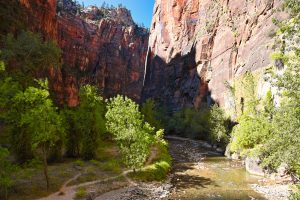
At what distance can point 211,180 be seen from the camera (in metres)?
35.5

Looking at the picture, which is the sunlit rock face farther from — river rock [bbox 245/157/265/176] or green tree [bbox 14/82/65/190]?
green tree [bbox 14/82/65/190]

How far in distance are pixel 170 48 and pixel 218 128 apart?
81.7m

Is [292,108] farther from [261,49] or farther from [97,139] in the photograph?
[261,49]

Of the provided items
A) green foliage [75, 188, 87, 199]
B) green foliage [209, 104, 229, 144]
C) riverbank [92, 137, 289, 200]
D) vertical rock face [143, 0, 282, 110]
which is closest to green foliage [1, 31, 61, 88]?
green foliage [75, 188, 87, 199]

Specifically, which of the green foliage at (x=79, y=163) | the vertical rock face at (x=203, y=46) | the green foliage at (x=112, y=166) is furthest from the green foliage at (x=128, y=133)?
the vertical rock face at (x=203, y=46)

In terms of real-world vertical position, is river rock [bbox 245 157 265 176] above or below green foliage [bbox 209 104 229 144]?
below

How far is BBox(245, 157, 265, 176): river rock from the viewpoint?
124ft

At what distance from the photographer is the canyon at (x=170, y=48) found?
80.8 meters

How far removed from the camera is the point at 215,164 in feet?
155

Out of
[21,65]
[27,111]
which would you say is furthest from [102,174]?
[21,65]

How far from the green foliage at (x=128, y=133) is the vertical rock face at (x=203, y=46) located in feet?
133

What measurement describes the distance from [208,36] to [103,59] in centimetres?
7353

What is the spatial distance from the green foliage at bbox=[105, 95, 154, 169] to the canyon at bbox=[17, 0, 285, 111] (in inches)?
940

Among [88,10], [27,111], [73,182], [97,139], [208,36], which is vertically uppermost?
[88,10]
